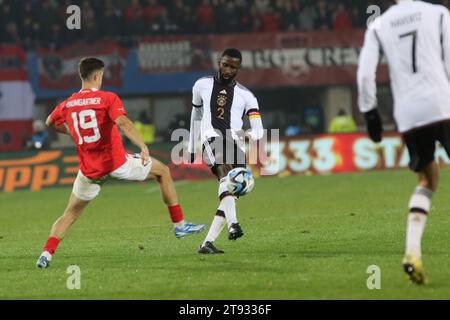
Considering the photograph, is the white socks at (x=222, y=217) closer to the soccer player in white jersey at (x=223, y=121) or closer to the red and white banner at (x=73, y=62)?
the soccer player in white jersey at (x=223, y=121)

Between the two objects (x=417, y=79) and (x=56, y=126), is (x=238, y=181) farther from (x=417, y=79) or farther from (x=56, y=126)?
(x=417, y=79)

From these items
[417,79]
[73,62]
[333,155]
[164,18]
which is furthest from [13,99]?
[417,79]

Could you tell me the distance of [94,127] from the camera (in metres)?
10.9

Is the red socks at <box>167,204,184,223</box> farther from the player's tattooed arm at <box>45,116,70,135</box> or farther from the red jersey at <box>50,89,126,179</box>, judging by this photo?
the player's tattooed arm at <box>45,116,70,135</box>

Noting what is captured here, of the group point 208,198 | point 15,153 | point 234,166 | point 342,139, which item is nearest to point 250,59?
point 342,139

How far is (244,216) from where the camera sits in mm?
16672

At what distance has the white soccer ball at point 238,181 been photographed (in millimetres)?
11539

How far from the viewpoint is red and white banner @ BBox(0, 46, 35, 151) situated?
1180 inches

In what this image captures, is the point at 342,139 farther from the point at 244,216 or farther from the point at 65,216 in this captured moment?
the point at 65,216

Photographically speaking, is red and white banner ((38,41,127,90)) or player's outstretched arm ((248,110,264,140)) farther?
red and white banner ((38,41,127,90))

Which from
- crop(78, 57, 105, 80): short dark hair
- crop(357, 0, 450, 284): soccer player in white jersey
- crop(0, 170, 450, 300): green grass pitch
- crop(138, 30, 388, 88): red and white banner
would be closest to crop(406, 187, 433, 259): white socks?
crop(357, 0, 450, 284): soccer player in white jersey

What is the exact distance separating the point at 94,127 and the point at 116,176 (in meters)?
0.57

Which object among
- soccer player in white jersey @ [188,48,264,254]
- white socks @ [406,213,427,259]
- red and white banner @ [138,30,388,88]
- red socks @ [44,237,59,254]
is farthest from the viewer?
red and white banner @ [138,30,388,88]

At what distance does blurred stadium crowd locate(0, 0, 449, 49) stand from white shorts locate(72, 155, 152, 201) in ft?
65.0
